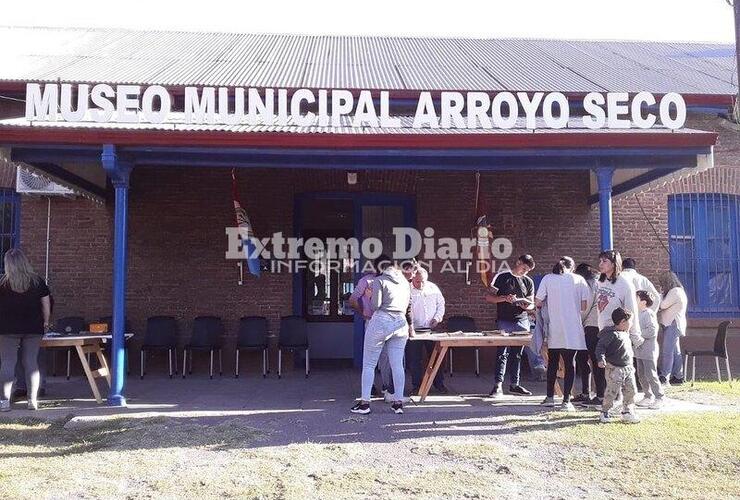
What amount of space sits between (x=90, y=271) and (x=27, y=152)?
329cm

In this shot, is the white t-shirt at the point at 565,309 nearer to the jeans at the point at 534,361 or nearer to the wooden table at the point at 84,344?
the jeans at the point at 534,361

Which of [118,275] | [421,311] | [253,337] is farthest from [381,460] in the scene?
[253,337]

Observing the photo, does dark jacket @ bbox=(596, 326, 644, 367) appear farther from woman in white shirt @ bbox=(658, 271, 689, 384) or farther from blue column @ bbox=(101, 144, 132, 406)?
blue column @ bbox=(101, 144, 132, 406)

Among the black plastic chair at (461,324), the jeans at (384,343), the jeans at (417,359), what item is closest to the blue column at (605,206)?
the jeans at (417,359)

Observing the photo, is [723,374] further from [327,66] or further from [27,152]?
[27,152]

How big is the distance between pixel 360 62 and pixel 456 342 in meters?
7.61

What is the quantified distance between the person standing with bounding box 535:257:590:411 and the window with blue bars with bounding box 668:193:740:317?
16.8ft

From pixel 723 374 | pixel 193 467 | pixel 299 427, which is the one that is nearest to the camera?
pixel 193 467

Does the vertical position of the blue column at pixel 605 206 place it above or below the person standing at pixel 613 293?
above

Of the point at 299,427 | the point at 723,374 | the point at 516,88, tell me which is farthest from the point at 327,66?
the point at 723,374

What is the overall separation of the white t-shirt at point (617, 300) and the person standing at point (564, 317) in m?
0.24

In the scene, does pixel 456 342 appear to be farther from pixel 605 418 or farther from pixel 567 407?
pixel 605 418

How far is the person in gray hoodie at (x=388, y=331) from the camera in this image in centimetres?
675

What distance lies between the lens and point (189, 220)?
1041cm
